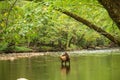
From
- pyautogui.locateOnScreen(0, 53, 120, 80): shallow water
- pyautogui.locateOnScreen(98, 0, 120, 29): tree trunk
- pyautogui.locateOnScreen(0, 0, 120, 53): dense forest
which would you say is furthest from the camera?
pyautogui.locateOnScreen(0, 53, 120, 80): shallow water

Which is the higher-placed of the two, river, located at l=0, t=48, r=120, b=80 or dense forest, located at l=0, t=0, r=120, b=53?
dense forest, located at l=0, t=0, r=120, b=53

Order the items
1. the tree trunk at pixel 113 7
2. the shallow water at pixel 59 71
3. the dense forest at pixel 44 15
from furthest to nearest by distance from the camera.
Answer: the shallow water at pixel 59 71
the dense forest at pixel 44 15
the tree trunk at pixel 113 7

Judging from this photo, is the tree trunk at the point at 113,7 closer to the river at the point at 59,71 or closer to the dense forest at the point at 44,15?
the dense forest at the point at 44,15

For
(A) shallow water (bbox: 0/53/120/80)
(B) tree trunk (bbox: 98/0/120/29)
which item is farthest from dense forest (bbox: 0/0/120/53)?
(A) shallow water (bbox: 0/53/120/80)

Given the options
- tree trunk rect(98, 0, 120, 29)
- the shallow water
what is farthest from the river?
tree trunk rect(98, 0, 120, 29)

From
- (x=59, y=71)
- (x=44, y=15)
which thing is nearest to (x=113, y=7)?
(x=44, y=15)

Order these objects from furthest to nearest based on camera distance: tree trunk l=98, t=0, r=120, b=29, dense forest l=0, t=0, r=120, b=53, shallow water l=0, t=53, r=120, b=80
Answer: shallow water l=0, t=53, r=120, b=80 < dense forest l=0, t=0, r=120, b=53 < tree trunk l=98, t=0, r=120, b=29

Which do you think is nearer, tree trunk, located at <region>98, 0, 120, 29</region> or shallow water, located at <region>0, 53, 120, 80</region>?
tree trunk, located at <region>98, 0, 120, 29</region>

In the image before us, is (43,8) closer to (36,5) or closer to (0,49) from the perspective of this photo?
(36,5)

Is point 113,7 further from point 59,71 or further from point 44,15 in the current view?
point 59,71

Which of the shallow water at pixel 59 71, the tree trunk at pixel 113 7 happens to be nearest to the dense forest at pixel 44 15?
the tree trunk at pixel 113 7

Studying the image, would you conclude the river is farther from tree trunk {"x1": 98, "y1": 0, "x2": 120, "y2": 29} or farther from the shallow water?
tree trunk {"x1": 98, "y1": 0, "x2": 120, "y2": 29}

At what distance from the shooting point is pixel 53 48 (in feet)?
242

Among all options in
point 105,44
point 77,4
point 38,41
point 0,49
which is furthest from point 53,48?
point 77,4
